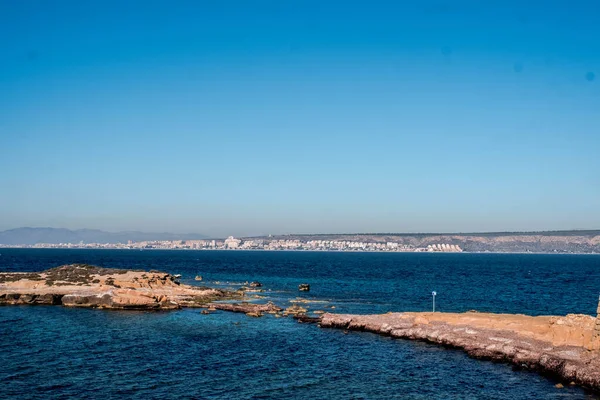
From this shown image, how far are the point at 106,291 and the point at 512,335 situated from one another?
194 feet

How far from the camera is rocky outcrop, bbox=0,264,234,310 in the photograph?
74.9 m

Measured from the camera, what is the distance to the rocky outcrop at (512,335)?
3947 cm

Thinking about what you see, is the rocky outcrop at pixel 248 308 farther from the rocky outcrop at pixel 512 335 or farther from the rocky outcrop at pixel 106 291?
the rocky outcrop at pixel 512 335

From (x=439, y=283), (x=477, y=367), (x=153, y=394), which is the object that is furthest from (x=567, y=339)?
(x=439, y=283)

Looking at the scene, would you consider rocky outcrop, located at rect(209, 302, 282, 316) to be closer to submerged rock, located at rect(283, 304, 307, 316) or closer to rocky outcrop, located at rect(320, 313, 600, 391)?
submerged rock, located at rect(283, 304, 307, 316)

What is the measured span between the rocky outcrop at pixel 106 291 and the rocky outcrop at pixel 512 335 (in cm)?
2862

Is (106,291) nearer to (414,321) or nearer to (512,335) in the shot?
(414,321)

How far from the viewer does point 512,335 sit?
47750 mm

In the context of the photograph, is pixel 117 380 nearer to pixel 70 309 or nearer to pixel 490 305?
pixel 70 309

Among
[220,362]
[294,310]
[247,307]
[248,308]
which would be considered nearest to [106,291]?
[247,307]

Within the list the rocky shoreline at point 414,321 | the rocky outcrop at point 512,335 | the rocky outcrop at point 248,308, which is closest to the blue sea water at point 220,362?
the rocky outcrop at point 512,335

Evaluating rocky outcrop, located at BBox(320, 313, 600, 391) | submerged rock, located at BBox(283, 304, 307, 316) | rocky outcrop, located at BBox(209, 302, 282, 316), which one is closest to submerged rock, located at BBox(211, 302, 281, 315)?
rocky outcrop, located at BBox(209, 302, 282, 316)

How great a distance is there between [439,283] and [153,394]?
102 meters

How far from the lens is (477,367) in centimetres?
4306
